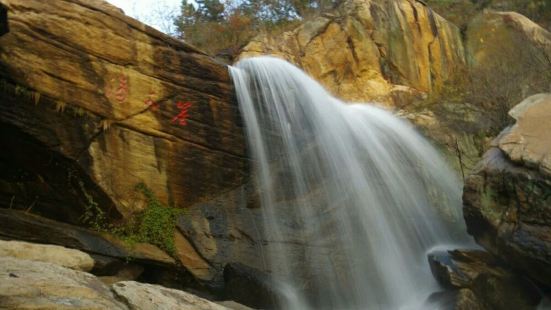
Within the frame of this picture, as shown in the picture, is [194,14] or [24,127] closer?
[24,127]

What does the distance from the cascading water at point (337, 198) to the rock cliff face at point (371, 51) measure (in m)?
3.92

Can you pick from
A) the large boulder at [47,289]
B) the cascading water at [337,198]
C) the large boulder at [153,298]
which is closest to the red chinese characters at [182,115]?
the cascading water at [337,198]

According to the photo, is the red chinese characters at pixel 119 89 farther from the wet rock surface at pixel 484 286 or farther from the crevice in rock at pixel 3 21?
the wet rock surface at pixel 484 286

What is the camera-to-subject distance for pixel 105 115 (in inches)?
353

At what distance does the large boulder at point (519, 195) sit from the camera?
720cm

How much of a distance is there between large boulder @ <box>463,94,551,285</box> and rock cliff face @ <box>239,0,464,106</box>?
24.3 ft

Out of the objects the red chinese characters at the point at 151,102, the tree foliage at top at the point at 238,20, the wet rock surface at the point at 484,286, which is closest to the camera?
the wet rock surface at the point at 484,286

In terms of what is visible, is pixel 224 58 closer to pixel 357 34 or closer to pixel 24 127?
pixel 357 34

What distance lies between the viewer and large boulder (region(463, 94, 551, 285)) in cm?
720

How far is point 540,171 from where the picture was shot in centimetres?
731

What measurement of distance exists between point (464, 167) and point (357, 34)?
19.5 ft

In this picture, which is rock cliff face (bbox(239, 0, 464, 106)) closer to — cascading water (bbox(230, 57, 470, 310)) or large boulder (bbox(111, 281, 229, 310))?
cascading water (bbox(230, 57, 470, 310))

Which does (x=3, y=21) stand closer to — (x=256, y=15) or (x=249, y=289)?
(x=249, y=289)

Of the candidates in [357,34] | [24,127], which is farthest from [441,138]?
[24,127]
